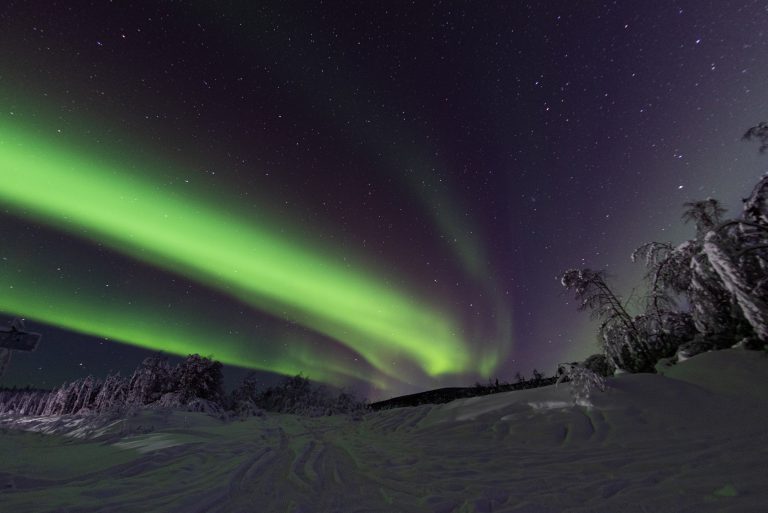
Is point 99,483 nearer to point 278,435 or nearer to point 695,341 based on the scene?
point 278,435

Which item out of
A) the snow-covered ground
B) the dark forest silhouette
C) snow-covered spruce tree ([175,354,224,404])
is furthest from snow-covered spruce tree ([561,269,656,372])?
snow-covered spruce tree ([175,354,224,404])

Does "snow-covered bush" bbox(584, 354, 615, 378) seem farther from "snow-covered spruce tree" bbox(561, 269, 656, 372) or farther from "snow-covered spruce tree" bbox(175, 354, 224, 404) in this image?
"snow-covered spruce tree" bbox(175, 354, 224, 404)

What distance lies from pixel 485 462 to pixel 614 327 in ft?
42.7

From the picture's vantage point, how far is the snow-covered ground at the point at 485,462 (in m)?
4.07

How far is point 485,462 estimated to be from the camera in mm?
6266

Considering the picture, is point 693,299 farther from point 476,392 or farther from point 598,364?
point 476,392

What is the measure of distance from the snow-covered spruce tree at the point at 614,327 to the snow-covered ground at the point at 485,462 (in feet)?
16.6

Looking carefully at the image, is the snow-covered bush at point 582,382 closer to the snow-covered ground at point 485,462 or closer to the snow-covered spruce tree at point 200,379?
the snow-covered ground at point 485,462

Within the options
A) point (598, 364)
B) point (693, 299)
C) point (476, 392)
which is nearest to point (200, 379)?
point (476, 392)

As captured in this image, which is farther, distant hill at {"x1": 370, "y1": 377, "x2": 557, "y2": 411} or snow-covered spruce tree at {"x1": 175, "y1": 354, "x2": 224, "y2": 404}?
snow-covered spruce tree at {"x1": 175, "y1": 354, "x2": 224, "y2": 404}

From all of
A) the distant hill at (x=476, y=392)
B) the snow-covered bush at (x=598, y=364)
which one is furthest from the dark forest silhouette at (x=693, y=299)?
the distant hill at (x=476, y=392)

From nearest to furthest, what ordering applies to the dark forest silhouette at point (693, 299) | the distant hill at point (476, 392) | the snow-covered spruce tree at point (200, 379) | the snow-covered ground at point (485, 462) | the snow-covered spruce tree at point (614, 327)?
the snow-covered ground at point (485, 462) < the dark forest silhouette at point (693, 299) < the snow-covered spruce tree at point (614, 327) < the distant hill at point (476, 392) < the snow-covered spruce tree at point (200, 379)

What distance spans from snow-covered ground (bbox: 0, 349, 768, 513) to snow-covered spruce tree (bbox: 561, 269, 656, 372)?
16.6 ft

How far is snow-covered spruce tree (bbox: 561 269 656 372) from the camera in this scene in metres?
14.5
